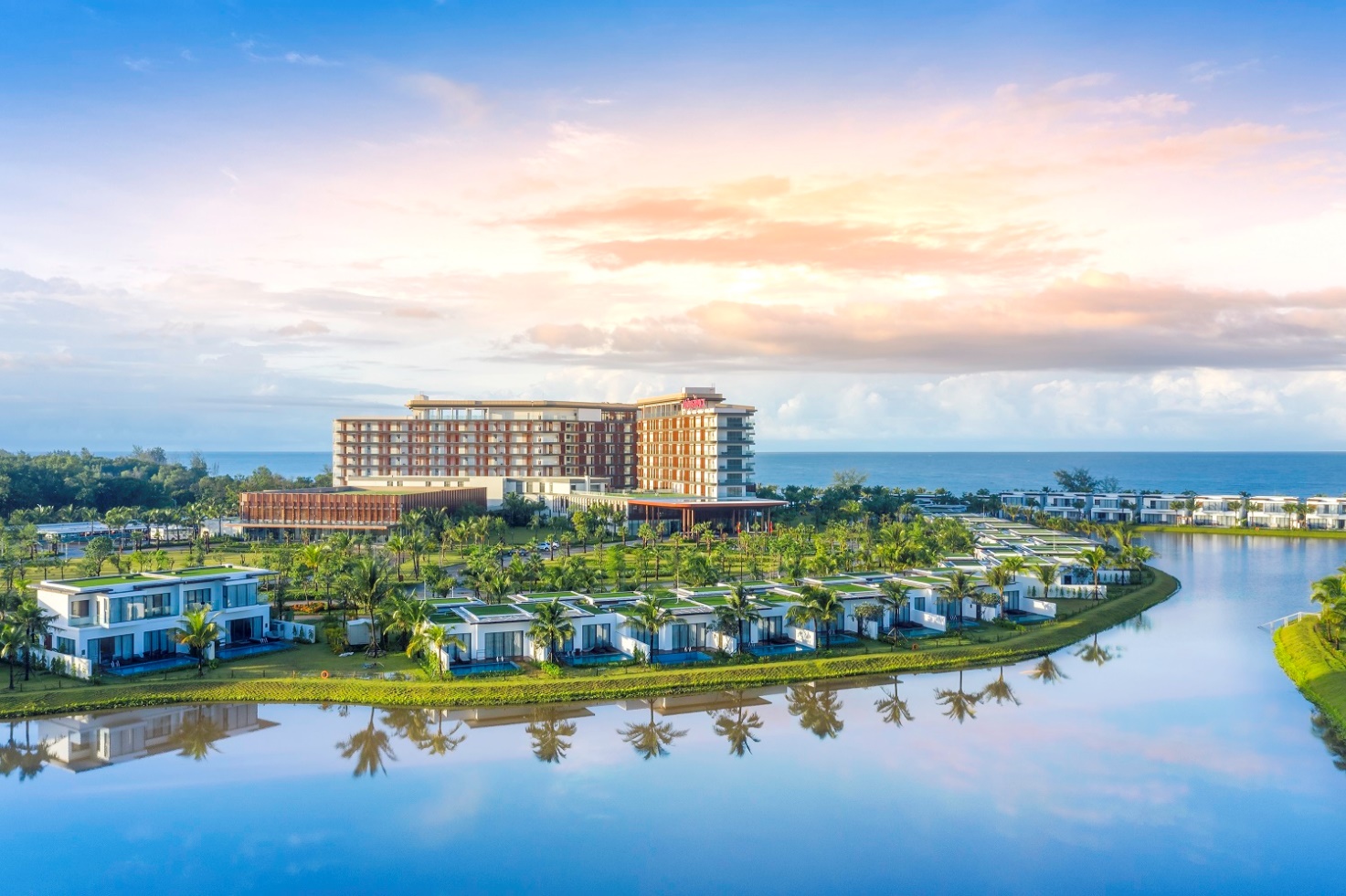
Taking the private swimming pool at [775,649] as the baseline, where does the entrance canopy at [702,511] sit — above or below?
above

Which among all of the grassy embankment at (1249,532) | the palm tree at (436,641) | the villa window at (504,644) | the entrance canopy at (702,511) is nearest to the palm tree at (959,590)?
the villa window at (504,644)

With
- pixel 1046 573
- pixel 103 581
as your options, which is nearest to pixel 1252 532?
pixel 1046 573

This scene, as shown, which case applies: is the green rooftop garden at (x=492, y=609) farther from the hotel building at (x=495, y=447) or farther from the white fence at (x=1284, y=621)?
the hotel building at (x=495, y=447)

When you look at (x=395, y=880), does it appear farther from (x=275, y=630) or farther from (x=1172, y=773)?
(x=275, y=630)

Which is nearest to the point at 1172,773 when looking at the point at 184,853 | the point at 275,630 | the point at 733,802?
the point at 733,802

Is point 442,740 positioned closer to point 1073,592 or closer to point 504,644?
point 504,644

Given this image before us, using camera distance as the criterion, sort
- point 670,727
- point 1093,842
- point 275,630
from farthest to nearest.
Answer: point 275,630 < point 670,727 < point 1093,842
